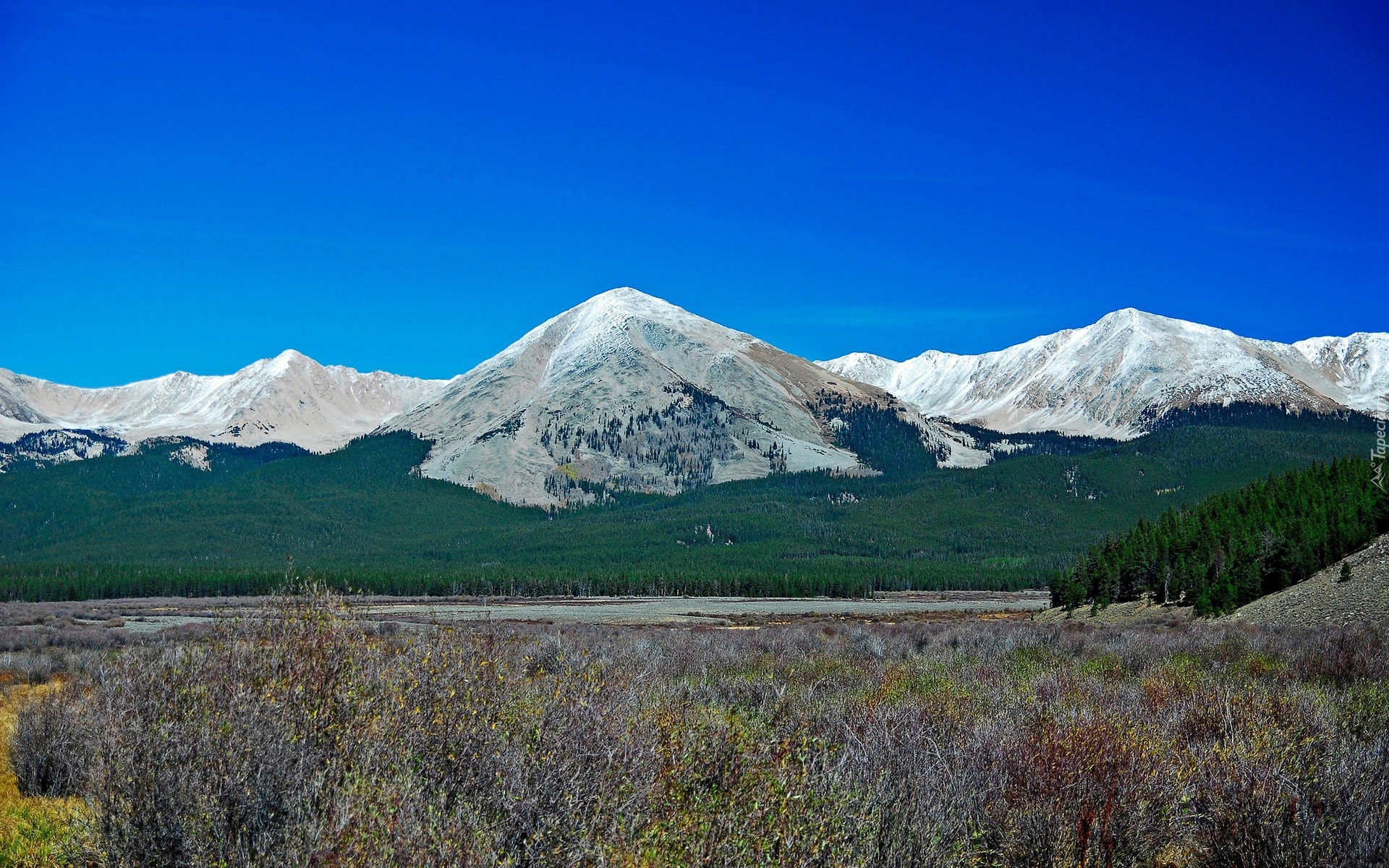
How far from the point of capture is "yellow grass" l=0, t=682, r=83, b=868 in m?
7.86

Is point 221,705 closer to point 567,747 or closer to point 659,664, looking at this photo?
point 567,747

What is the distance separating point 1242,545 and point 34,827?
64.1m

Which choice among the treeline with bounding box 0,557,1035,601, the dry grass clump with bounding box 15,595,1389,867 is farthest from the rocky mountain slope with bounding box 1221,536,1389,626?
the treeline with bounding box 0,557,1035,601

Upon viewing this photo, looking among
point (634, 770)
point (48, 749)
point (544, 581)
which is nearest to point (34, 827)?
point (48, 749)

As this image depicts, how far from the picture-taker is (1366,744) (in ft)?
35.5

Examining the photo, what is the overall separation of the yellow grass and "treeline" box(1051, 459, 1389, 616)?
5091 cm

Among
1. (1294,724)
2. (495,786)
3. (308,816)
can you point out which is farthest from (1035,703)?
(308,816)

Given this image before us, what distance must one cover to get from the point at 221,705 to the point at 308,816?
1713 millimetres

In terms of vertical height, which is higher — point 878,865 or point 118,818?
point 118,818

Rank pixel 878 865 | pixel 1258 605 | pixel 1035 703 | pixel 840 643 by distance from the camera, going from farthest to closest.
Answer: pixel 1258 605, pixel 840 643, pixel 1035 703, pixel 878 865

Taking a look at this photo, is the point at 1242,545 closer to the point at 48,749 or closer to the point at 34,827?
the point at 48,749

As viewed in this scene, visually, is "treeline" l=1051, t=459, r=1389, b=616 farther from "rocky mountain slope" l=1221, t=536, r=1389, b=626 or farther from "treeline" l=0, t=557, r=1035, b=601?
"treeline" l=0, t=557, r=1035, b=601

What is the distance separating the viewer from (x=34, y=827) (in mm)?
10922

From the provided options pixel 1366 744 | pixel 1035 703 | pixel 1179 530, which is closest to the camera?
pixel 1366 744
